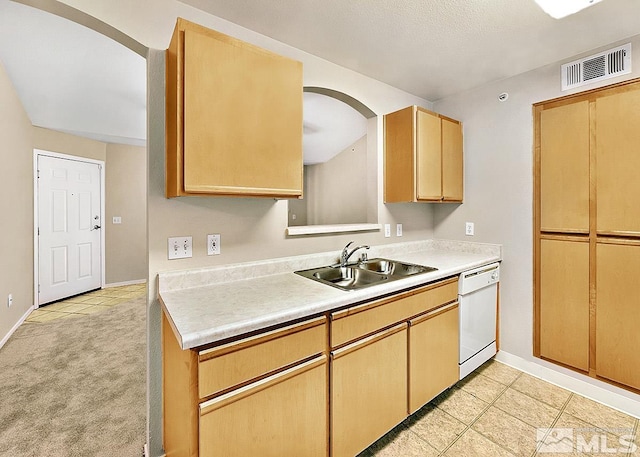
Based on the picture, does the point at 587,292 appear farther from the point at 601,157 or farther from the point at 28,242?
the point at 28,242

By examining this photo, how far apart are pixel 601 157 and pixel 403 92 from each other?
1581 mm

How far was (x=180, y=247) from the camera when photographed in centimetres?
161

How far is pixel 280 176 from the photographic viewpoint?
154 centimetres

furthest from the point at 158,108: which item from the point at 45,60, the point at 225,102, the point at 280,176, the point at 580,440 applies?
the point at 580,440

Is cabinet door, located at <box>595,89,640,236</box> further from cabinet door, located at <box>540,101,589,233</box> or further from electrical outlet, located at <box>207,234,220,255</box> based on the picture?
electrical outlet, located at <box>207,234,220,255</box>

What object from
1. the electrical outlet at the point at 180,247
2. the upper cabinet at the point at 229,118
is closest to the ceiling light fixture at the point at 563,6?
the upper cabinet at the point at 229,118

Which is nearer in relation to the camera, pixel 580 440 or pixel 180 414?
pixel 180 414

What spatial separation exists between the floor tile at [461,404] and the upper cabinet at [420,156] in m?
1.47

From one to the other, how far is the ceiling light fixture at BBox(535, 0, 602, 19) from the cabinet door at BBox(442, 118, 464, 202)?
1.01m

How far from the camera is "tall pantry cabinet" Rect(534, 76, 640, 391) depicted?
1.94m

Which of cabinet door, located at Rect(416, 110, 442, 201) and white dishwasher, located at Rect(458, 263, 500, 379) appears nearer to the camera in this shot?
white dishwasher, located at Rect(458, 263, 500, 379)

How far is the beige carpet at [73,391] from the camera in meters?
1.71

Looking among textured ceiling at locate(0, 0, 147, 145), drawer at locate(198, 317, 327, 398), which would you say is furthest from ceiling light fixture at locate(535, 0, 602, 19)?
textured ceiling at locate(0, 0, 147, 145)

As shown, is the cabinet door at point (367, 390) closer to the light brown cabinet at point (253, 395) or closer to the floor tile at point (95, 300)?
the light brown cabinet at point (253, 395)
